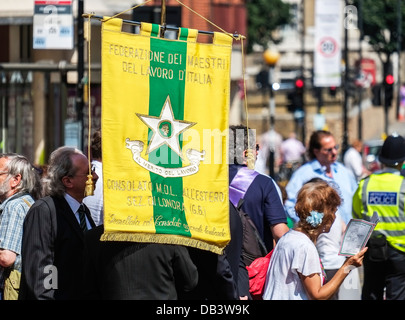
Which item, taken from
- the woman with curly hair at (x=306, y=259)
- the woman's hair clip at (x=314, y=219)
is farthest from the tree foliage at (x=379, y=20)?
the woman's hair clip at (x=314, y=219)

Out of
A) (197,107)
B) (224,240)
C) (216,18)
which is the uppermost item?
(216,18)

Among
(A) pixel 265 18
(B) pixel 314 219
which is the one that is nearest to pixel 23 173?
(B) pixel 314 219

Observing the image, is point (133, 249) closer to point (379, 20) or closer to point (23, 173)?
point (23, 173)

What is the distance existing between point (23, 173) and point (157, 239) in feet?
5.53

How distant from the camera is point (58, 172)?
634cm

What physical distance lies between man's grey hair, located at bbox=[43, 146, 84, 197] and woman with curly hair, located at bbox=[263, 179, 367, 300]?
141 centimetres

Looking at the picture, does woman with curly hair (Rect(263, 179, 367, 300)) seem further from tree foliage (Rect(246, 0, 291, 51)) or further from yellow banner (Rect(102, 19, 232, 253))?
tree foliage (Rect(246, 0, 291, 51))

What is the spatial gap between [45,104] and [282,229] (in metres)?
10.2

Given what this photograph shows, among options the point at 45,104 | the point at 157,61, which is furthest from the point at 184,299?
the point at 45,104

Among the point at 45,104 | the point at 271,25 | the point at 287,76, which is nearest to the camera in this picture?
the point at 45,104

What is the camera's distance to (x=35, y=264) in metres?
5.88

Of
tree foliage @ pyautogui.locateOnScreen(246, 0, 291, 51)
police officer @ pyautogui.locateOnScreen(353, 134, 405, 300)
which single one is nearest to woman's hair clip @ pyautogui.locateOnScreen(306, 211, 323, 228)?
police officer @ pyautogui.locateOnScreen(353, 134, 405, 300)

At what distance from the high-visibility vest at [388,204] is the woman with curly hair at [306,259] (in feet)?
8.17
